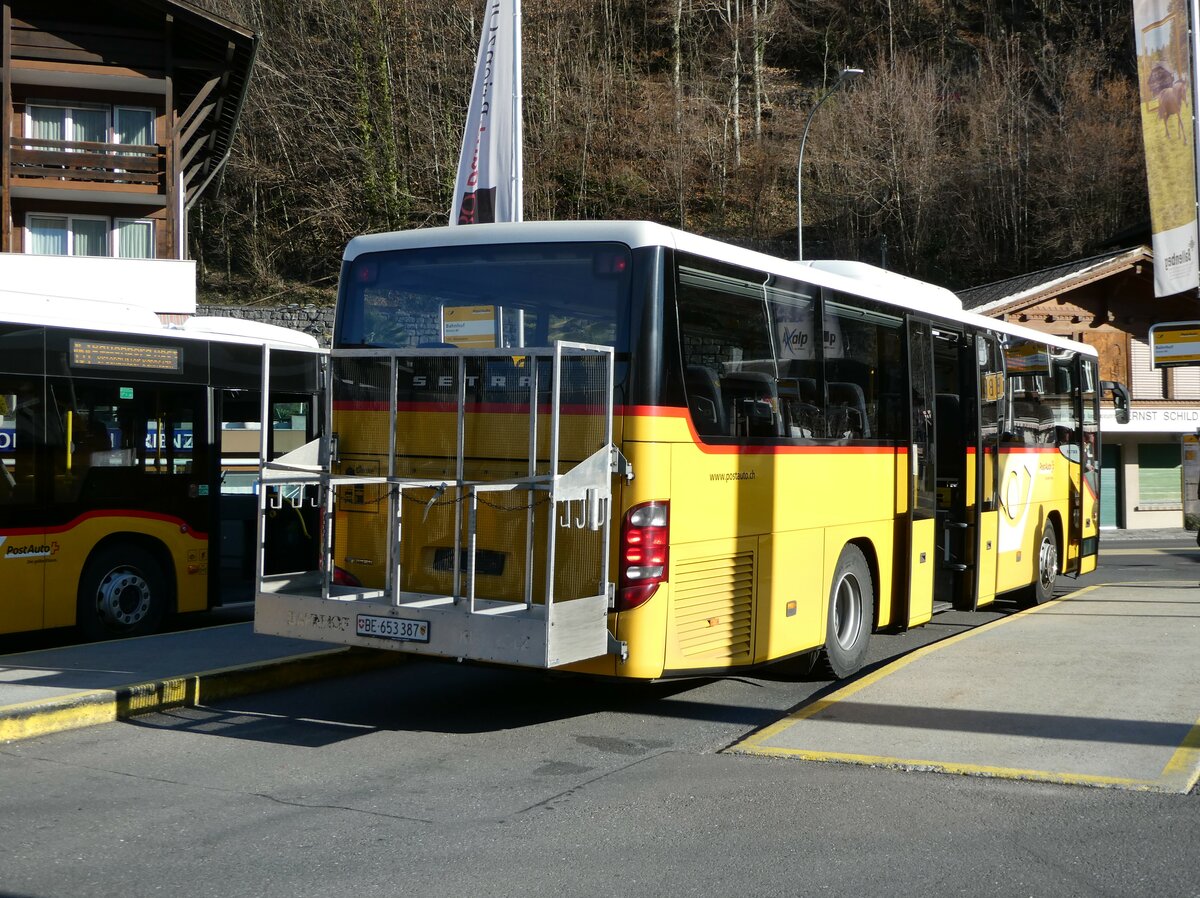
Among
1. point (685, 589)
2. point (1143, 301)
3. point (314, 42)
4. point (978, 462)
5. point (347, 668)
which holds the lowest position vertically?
point (347, 668)

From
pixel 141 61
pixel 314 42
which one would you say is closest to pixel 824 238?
pixel 314 42

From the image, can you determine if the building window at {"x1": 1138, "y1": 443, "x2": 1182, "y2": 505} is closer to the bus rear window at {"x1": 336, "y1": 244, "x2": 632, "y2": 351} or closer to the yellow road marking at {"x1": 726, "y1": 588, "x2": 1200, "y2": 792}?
the yellow road marking at {"x1": 726, "y1": 588, "x2": 1200, "y2": 792}

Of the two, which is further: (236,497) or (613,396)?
(236,497)

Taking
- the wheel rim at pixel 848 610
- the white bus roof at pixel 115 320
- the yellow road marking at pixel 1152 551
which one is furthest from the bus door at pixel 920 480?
the yellow road marking at pixel 1152 551

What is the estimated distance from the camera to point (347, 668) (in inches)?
388

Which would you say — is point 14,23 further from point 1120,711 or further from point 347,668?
point 1120,711

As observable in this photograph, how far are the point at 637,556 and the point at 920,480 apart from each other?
4400 millimetres

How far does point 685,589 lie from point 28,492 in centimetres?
600

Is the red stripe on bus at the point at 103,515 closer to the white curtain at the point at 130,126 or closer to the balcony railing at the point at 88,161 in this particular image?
the balcony railing at the point at 88,161

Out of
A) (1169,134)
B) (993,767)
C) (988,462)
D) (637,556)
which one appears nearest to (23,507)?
(637,556)

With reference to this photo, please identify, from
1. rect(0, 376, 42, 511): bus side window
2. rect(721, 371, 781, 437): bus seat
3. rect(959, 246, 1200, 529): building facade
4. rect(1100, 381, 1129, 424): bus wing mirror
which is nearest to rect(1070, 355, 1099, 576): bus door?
rect(1100, 381, 1129, 424): bus wing mirror

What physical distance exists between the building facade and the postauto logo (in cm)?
2880

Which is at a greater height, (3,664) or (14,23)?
(14,23)

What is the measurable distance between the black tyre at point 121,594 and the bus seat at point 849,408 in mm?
6478
